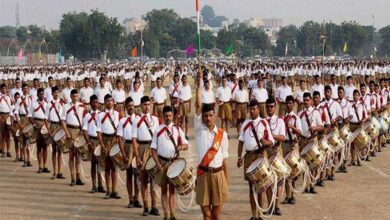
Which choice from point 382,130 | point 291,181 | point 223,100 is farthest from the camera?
point 223,100

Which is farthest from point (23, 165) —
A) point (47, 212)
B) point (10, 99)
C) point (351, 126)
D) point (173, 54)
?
point (173, 54)

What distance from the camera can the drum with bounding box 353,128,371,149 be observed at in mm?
15938

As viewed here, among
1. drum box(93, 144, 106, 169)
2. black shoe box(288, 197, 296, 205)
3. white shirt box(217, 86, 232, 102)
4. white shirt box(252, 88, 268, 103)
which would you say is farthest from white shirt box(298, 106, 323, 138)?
white shirt box(217, 86, 232, 102)

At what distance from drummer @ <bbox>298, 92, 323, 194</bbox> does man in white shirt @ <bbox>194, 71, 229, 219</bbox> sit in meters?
3.94

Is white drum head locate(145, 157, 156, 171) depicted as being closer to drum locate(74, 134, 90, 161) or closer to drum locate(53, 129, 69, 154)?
drum locate(74, 134, 90, 161)

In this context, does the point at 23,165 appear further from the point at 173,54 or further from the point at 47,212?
the point at 173,54

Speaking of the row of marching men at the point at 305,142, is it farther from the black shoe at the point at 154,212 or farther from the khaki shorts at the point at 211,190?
the black shoe at the point at 154,212

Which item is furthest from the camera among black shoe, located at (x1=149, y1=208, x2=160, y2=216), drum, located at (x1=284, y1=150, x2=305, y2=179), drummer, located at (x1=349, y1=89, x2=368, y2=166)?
drummer, located at (x1=349, y1=89, x2=368, y2=166)

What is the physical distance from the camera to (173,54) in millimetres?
156250

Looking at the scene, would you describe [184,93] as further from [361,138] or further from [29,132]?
[361,138]

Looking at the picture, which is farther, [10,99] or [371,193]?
[10,99]

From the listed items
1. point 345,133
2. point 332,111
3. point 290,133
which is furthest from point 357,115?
point 290,133

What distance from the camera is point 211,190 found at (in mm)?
9688

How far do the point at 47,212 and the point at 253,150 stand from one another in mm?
4022
